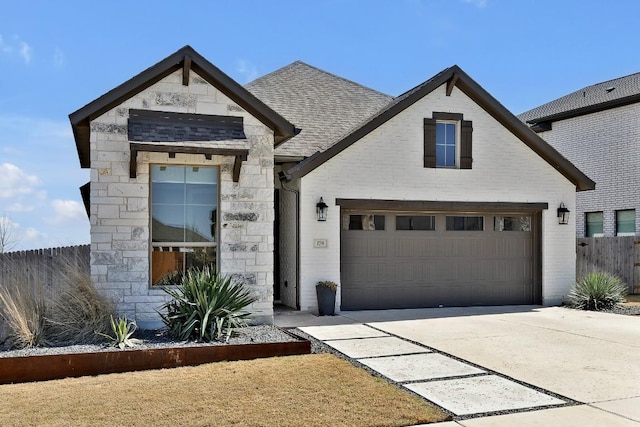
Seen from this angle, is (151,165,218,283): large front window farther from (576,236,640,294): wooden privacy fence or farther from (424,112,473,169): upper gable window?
(576,236,640,294): wooden privacy fence

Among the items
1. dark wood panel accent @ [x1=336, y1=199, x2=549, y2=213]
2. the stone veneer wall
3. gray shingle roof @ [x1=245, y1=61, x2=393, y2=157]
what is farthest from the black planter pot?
gray shingle roof @ [x1=245, y1=61, x2=393, y2=157]

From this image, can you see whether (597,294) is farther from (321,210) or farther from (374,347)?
(374,347)

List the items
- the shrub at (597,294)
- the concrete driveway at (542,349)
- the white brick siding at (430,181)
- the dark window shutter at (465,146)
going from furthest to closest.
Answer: the dark window shutter at (465,146)
the shrub at (597,294)
the white brick siding at (430,181)
the concrete driveway at (542,349)

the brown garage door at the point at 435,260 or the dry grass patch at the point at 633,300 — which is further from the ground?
the brown garage door at the point at 435,260

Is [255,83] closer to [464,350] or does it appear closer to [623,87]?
[464,350]

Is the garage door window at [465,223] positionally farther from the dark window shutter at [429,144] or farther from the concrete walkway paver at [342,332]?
the concrete walkway paver at [342,332]

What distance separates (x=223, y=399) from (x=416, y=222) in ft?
28.1

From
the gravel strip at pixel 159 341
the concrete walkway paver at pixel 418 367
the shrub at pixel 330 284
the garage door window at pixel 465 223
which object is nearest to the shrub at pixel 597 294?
Answer: the garage door window at pixel 465 223

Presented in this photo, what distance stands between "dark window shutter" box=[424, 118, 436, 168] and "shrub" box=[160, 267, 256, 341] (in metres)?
6.37

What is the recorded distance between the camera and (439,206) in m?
13.5

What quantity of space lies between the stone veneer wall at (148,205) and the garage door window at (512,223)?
666 cm

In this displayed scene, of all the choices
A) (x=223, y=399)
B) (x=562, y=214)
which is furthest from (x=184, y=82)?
(x=562, y=214)

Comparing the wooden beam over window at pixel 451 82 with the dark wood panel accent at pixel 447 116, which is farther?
the dark wood panel accent at pixel 447 116

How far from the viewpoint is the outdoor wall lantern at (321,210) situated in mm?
12492
